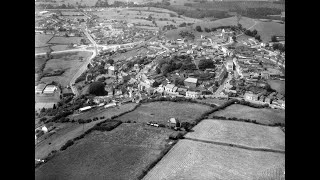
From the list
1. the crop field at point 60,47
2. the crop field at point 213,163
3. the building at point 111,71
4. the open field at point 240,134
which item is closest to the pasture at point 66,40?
the crop field at point 60,47

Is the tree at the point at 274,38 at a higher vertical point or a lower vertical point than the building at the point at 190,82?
higher

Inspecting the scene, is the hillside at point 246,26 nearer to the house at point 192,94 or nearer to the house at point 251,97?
the house at point 251,97

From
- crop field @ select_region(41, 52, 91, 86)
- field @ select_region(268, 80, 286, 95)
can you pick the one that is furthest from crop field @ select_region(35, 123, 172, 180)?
field @ select_region(268, 80, 286, 95)

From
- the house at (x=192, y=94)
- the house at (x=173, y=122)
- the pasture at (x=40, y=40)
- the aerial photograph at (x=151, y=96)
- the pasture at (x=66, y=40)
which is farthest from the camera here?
the pasture at (x=66, y=40)

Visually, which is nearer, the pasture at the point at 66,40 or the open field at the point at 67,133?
the open field at the point at 67,133

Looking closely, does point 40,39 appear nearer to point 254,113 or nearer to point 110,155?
point 110,155

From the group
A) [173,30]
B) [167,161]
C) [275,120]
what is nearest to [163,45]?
[173,30]

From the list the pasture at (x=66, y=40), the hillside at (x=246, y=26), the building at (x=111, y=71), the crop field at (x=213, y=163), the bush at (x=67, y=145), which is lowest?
the crop field at (x=213, y=163)

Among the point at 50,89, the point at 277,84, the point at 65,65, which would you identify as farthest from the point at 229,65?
the point at 50,89

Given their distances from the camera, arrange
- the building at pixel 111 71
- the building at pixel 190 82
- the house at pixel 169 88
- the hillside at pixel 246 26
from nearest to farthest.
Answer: the house at pixel 169 88, the building at pixel 190 82, the building at pixel 111 71, the hillside at pixel 246 26

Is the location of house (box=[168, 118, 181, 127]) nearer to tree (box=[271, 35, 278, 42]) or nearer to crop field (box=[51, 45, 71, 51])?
crop field (box=[51, 45, 71, 51])
